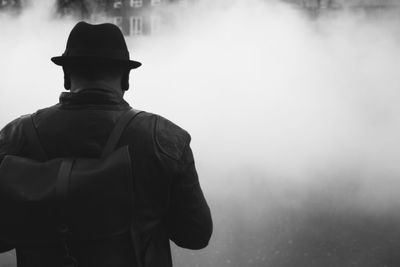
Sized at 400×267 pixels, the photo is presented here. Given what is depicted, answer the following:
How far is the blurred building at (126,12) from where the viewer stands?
30.6 ft

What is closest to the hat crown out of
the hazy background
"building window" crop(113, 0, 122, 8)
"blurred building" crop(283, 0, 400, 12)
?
the hazy background

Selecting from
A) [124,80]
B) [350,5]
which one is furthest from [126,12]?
[124,80]

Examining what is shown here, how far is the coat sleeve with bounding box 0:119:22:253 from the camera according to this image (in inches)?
61.3

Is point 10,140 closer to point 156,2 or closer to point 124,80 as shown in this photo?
point 124,80

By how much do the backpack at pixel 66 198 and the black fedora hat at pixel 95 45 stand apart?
308mm

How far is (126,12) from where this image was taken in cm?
1767

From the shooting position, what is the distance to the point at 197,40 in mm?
6652

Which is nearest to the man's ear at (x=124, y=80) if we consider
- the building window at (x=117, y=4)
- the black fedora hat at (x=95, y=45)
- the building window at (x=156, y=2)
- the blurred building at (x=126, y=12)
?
the black fedora hat at (x=95, y=45)

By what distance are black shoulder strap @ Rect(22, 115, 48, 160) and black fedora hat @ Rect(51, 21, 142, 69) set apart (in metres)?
0.25

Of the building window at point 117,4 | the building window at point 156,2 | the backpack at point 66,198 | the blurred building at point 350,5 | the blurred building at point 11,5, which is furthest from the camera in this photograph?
the building window at point 156,2

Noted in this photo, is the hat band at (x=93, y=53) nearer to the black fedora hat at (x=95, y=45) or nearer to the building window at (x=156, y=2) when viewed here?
the black fedora hat at (x=95, y=45)

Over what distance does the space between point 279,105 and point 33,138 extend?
4987 mm

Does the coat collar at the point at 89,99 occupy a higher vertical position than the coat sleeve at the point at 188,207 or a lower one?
higher

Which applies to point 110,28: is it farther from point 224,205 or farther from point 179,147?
point 224,205
